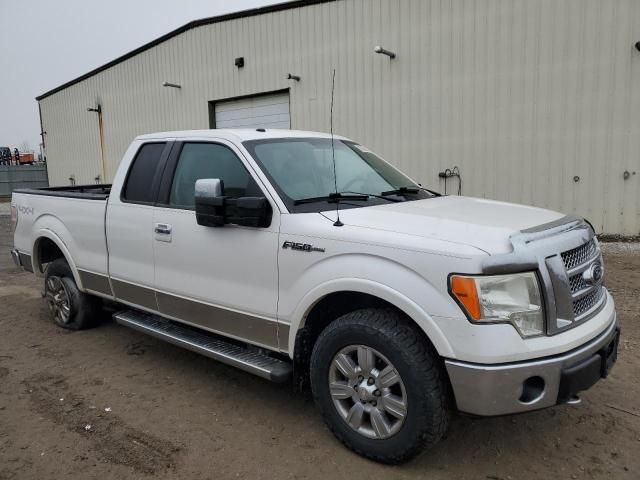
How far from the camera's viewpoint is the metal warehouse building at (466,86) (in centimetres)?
921

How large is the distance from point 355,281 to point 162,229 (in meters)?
1.88

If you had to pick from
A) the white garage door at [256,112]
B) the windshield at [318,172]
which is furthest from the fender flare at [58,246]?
the white garage door at [256,112]

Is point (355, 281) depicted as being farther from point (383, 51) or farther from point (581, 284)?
point (383, 51)

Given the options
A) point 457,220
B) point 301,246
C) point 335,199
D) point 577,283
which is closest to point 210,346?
point 301,246

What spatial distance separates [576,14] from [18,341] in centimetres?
977

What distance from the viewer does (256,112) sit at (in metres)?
14.2

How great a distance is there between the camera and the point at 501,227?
9.50 feet

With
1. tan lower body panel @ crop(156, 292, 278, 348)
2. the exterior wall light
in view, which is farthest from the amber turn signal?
the exterior wall light

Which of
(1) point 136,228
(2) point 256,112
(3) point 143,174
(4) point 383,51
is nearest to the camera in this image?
(1) point 136,228

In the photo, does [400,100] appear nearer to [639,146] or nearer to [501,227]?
[639,146]

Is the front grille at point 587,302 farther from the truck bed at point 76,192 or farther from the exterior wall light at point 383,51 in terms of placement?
the exterior wall light at point 383,51

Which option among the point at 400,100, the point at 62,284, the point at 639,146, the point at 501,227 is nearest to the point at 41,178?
the point at 400,100

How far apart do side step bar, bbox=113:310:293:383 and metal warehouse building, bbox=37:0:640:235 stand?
25.4 ft

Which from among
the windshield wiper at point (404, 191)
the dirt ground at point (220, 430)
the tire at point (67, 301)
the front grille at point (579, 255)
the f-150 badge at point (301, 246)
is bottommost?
the dirt ground at point (220, 430)
